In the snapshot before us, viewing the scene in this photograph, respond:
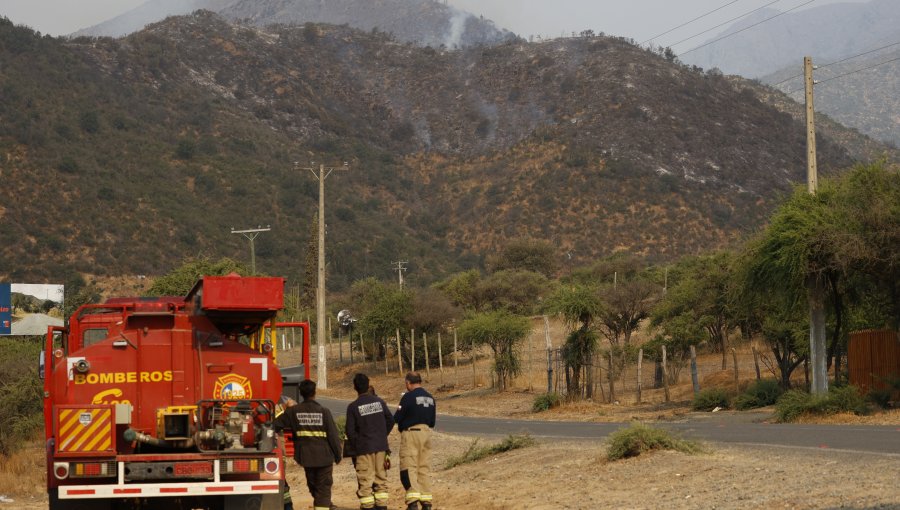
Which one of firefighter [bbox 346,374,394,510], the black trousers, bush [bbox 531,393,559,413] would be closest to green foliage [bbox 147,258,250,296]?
bush [bbox 531,393,559,413]

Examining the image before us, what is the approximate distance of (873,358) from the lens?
1173 inches

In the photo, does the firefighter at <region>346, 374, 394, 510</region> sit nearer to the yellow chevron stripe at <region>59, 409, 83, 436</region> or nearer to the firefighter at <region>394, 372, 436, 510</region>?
the firefighter at <region>394, 372, 436, 510</region>

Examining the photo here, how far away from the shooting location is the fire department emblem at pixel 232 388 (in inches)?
534

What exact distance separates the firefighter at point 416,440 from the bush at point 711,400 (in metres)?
19.3

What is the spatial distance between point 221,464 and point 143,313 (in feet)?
6.77

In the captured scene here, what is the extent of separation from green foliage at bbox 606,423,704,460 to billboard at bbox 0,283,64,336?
28.4 meters

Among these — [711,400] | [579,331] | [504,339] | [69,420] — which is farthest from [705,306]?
[69,420]

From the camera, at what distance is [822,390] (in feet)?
93.7

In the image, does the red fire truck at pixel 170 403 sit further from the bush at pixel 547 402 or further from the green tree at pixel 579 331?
the green tree at pixel 579 331

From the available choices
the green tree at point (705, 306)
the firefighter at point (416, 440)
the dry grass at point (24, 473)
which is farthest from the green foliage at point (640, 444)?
the green tree at point (705, 306)

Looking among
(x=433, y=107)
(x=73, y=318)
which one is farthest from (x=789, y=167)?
(x=73, y=318)

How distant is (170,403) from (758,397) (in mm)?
22431

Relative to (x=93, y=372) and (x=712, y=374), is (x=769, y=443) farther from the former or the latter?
(x=712, y=374)

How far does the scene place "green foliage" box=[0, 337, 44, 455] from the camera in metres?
28.1
